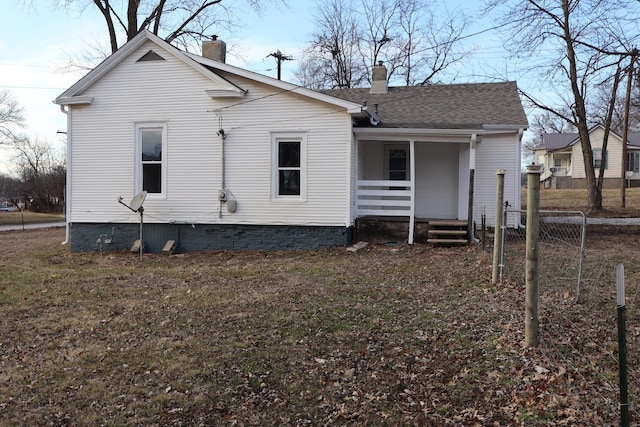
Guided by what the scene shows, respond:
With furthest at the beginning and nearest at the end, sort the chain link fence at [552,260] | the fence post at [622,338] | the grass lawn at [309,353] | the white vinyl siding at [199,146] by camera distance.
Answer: the white vinyl siding at [199,146] → the chain link fence at [552,260] → the grass lawn at [309,353] → the fence post at [622,338]

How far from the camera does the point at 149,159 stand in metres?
13.0

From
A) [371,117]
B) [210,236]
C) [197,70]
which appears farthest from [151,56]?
[371,117]

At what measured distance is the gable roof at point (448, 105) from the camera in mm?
13141

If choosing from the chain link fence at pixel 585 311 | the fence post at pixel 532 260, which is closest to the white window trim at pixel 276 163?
the chain link fence at pixel 585 311

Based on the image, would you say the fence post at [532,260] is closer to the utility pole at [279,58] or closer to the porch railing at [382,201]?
the porch railing at [382,201]

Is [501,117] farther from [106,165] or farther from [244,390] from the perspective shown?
[244,390]

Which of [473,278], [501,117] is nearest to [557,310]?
[473,278]

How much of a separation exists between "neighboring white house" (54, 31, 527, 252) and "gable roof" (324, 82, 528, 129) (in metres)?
0.13

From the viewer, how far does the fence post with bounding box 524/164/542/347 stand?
4543mm

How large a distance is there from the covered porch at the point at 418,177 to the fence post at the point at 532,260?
7.60 m

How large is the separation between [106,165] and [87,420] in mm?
10264

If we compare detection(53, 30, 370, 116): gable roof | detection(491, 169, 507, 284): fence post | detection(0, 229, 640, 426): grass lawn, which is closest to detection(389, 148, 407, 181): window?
detection(53, 30, 370, 116): gable roof

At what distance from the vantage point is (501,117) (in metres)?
13.7

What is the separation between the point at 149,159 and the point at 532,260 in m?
10.5
